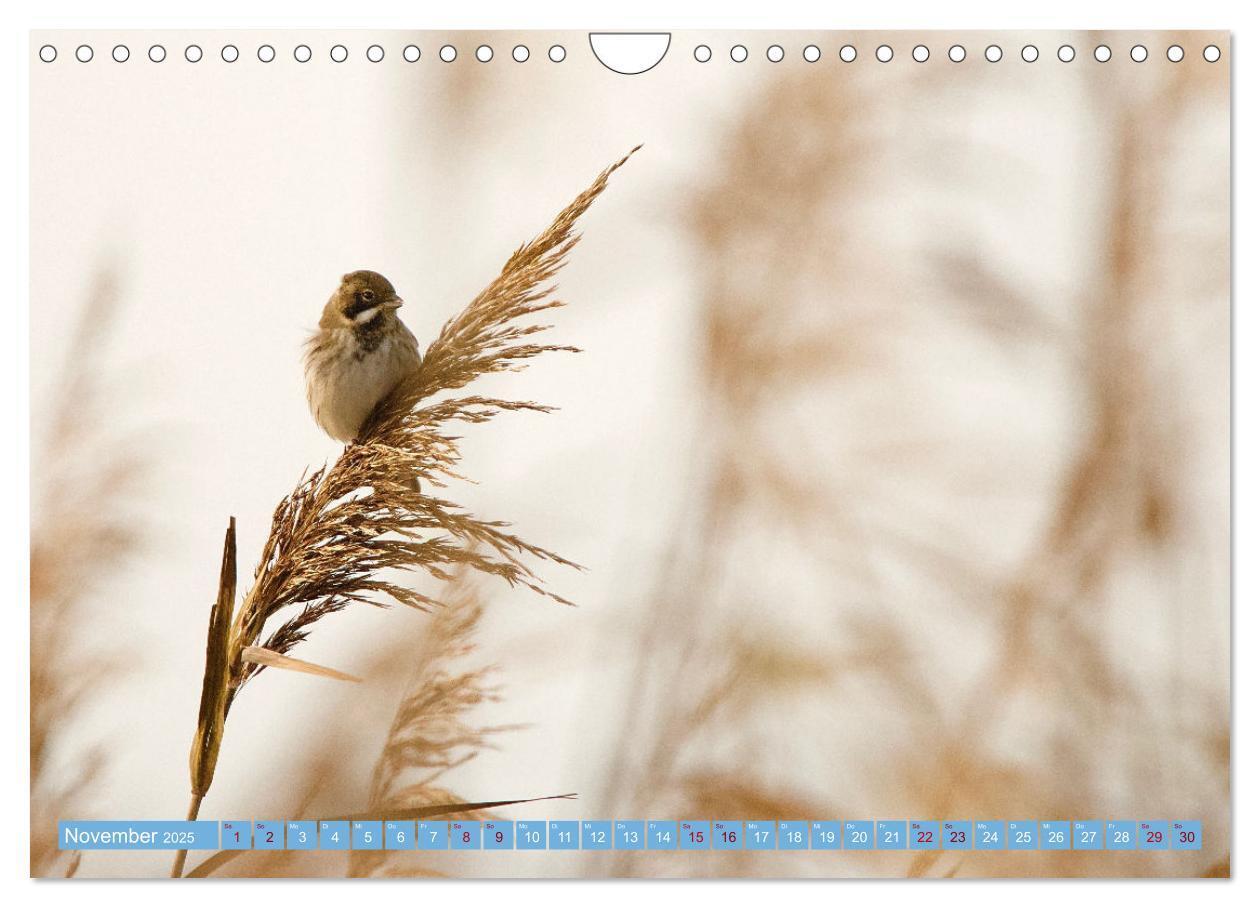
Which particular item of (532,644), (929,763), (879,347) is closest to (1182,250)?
(879,347)

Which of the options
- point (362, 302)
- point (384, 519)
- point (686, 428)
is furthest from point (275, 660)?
point (686, 428)

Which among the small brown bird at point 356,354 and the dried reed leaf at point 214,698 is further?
the small brown bird at point 356,354

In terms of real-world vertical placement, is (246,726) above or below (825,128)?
below

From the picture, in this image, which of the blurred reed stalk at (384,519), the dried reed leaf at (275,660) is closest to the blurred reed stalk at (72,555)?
the blurred reed stalk at (384,519)

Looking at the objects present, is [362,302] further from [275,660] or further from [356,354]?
[275,660]

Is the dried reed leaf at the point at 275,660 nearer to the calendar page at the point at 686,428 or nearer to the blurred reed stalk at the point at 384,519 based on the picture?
the blurred reed stalk at the point at 384,519

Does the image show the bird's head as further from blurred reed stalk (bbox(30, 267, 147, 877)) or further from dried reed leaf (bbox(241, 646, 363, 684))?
dried reed leaf (bbox(241, 646, 363, 684))

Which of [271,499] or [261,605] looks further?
[271,499]

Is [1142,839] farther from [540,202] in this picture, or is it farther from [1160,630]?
[540,202]
